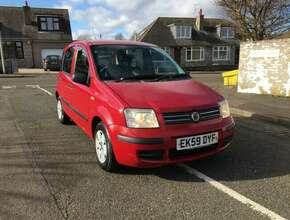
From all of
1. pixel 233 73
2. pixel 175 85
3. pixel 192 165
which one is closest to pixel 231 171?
pixel 192 165

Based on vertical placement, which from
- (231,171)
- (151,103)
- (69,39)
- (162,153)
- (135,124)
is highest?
(69,39)

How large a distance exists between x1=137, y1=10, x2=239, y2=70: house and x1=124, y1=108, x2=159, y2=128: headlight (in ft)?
113

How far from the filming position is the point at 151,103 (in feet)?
13.1

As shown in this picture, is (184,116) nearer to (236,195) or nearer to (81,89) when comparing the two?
(236,195)

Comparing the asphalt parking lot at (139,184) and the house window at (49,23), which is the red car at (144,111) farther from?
the house window at (49,23)

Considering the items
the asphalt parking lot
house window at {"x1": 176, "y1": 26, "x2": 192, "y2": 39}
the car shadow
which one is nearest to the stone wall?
the car shadow

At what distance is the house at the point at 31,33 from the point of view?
114ft

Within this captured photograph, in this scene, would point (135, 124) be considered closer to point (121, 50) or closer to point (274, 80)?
point (121, 50)

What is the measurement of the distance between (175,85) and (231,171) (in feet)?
4.83

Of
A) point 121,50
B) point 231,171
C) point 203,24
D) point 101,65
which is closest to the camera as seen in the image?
point 231,171

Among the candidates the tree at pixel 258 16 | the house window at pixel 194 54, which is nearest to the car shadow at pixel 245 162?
the tree at pixel 258 16

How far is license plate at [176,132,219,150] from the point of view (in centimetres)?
393

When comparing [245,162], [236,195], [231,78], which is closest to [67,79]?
[245,162]

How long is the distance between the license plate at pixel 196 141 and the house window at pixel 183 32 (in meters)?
36.5
